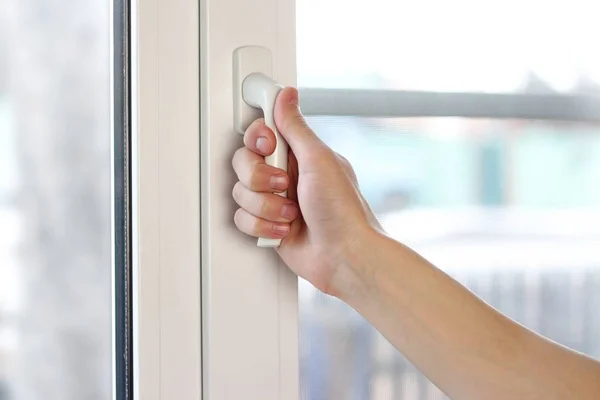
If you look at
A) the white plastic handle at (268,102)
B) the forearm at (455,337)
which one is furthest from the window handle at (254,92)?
→ the forearm at (455,337)

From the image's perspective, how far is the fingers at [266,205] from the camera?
2.44 feet

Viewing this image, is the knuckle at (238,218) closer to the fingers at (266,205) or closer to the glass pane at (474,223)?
the fingers at (266,205)

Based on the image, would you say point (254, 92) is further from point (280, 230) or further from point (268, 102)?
point (280, 230)

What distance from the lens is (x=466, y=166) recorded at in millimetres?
880

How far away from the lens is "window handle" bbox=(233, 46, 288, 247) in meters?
0.76

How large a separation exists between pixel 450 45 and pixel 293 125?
23 centimetres

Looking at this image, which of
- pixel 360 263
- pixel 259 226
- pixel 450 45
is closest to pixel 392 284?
pixel 360 263

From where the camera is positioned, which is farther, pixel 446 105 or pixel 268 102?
pixel 446 105

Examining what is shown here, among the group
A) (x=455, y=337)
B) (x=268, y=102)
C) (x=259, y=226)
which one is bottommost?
(x=455, y=337)

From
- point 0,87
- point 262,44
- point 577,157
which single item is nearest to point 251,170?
point 262,44

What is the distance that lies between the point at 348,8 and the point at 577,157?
1.03ft

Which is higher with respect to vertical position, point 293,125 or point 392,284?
point 293,125

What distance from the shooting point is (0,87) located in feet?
2.36

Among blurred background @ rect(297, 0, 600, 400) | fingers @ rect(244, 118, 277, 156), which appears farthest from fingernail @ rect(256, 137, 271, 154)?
blurred background @ rect(297, 0, 600, 400)
